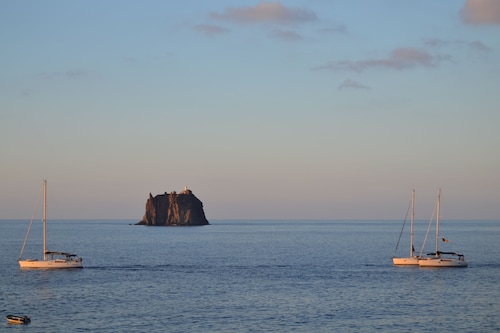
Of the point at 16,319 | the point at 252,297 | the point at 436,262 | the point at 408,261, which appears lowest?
the point at 252,297

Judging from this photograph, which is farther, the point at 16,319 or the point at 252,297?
the point at 252,297

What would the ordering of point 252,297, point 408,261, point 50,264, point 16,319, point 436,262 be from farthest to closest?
point 408,261
point 436,262
point 50,264
point 252,297
point 16,319

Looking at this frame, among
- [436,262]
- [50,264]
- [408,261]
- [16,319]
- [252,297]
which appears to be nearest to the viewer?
[16,319]

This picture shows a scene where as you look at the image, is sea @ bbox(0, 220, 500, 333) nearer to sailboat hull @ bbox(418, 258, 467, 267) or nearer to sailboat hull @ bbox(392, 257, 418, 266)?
sailboat hull @ bbox(392, 257, 418, 266)

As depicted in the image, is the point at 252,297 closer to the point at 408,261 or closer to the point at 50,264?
the point at 50,264

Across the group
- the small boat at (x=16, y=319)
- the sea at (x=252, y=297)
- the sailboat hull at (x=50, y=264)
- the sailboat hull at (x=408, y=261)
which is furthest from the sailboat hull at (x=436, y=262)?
the small boat at (x=16, y=319)

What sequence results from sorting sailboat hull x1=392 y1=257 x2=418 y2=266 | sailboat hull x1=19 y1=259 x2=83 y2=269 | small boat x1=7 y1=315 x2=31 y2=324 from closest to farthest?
small boat x1=7 y1=315 x2=31 y2=324
sailboat hull x1=19 y1=259 x2=83 y2=269
sailboat hull x1=392 y1=257 x2=418 y2=266

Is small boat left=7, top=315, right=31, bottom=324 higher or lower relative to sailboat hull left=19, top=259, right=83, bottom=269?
lower

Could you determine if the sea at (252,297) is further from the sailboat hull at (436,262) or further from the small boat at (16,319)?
the sailboat hull at (436,262)

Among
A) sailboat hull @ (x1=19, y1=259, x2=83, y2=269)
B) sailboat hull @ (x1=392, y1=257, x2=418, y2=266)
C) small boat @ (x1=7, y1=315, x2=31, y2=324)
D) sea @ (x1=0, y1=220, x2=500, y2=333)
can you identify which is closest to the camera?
small boat @ (x1=7, y1=315, x2=31, y2=324)

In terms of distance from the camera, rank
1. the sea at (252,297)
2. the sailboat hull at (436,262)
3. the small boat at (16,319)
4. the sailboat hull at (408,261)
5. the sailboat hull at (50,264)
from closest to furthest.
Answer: the small boat at (16,319)
the sea at (252,297)
the sailboat hull at (50,264)
the sailboat hull at (436,262)
the sailboat hull at (408,261)

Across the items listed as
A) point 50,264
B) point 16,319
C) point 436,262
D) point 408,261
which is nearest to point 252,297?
point 16,319

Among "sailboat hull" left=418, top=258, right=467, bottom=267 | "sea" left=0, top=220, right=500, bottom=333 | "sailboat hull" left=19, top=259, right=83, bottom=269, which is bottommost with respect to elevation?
"sea" left=0, top=220, right=500, bottom=333

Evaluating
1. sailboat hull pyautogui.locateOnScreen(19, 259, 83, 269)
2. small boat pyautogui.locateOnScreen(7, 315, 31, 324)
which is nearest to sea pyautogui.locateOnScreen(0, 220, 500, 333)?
small boat pyautogui.locateOnScreen(7, 315, 31, 324)
